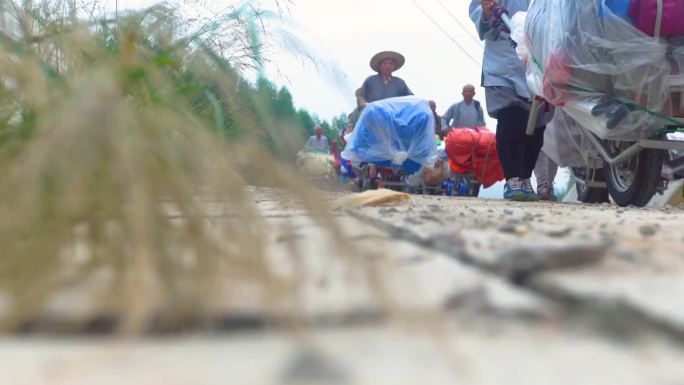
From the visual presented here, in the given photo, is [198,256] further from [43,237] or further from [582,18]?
[582,18]

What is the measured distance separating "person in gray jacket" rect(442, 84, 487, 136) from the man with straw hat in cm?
104

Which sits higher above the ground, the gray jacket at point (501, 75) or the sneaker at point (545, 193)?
the gray jacket at point (501, 75)

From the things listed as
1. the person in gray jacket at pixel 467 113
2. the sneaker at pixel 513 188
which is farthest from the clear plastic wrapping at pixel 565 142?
the person in gray jacket at pixel 467 113

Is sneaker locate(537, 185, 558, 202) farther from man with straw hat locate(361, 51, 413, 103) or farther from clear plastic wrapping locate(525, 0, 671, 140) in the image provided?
man with straw hat locate(361, 51, 413, 103)

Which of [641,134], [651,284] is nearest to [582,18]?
[641,134]

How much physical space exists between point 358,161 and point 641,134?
357 cm

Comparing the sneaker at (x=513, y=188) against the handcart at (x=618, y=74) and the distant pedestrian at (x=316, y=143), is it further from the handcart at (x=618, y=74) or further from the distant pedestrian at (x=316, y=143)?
the distant pedestrian at (x=316, y=143)

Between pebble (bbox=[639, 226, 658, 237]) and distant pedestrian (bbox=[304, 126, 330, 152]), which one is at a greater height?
distant pedestrian (bbox=[304, 126, 330, 152])

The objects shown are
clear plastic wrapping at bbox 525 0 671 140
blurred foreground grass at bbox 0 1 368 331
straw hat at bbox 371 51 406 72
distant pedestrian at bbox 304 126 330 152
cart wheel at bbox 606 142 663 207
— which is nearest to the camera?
blurred foreground grass at bbox 0 1 368 331

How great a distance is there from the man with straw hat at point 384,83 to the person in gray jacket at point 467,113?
1037mm

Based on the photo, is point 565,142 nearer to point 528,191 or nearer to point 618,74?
point 528,191

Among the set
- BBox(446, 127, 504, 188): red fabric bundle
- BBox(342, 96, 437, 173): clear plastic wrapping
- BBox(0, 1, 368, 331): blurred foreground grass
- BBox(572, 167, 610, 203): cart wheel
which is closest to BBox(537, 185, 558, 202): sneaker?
BBox(572, 167, 610, 203): cart wheel

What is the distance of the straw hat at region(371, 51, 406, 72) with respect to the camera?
20.9 ft

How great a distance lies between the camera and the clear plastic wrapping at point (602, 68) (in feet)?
9.04
